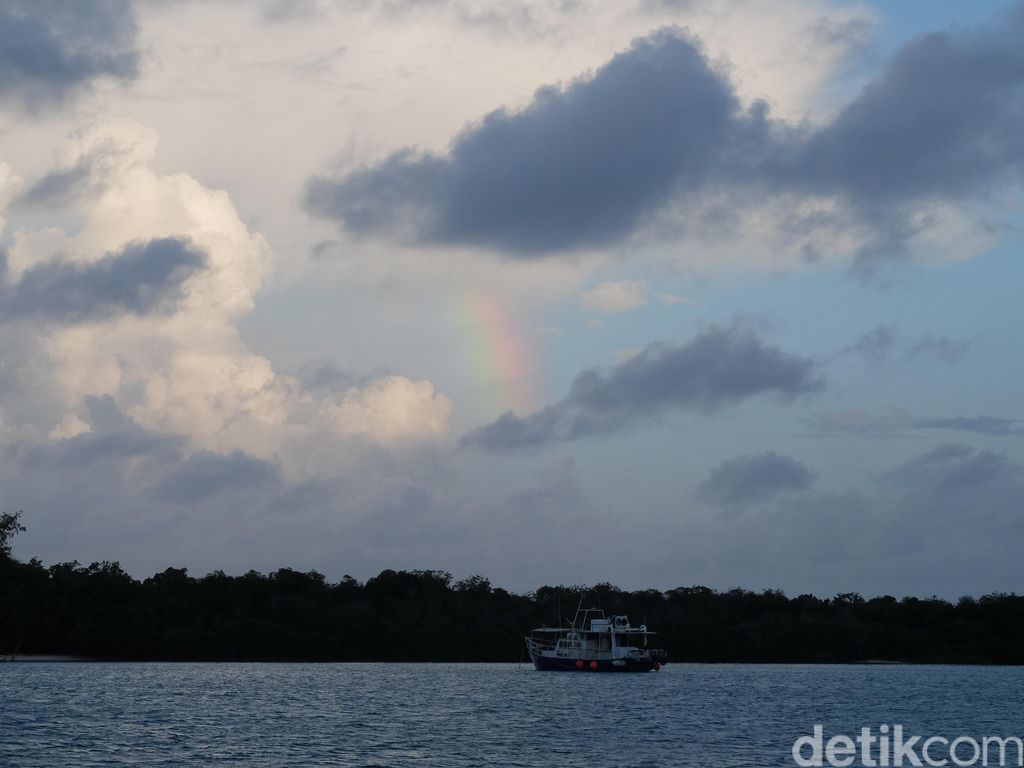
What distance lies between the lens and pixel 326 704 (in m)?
122

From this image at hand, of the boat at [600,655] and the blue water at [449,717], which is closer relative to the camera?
the blue water at [449,717]

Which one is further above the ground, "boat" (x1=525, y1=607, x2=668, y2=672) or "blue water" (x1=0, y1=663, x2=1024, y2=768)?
"boat" (x1=525, y1=607, x2=668, y2=672)

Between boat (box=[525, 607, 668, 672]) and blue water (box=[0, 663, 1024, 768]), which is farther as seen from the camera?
boat (box=[525, 607, 668, 672])

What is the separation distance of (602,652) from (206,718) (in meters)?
89.4

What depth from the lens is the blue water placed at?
80.1 metres

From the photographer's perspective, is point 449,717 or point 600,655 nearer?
point 449,717

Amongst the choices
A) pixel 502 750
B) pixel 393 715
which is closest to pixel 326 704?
pixel 393 715

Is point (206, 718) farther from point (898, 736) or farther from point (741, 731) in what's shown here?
point (898, 736)

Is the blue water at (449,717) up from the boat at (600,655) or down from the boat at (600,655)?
down

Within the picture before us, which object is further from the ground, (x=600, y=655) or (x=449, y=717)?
(x=600, y=655)

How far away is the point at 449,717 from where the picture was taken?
353 ft

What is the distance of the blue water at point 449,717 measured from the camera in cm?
8006

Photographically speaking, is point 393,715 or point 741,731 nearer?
point 741,731

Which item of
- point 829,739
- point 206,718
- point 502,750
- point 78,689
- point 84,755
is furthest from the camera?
point 78,689
